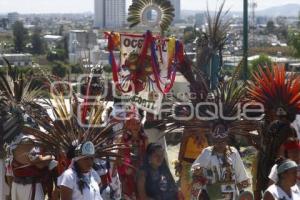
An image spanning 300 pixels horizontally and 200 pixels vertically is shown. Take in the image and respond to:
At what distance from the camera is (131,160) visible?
633cm

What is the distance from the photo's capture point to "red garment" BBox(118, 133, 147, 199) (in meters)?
6.21

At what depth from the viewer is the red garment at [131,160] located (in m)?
6.21

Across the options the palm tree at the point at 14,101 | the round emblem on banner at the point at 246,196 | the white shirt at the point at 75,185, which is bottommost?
the round emblem on banner at the point at 246,196

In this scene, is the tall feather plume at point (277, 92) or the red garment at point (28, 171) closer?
the red garment at point (28, 171)

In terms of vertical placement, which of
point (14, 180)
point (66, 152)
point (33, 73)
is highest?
point (33, 73)

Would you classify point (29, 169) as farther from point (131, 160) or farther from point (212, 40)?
point (212, 40)

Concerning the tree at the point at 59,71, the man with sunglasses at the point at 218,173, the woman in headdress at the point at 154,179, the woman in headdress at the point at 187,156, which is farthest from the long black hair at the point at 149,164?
the tree at the point at 59,71

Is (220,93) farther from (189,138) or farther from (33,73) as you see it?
(33,73)

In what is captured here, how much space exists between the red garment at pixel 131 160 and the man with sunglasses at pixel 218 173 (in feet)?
2.21

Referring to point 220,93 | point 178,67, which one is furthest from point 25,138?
A: point 178,67

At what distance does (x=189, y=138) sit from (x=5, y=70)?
2.23 metres

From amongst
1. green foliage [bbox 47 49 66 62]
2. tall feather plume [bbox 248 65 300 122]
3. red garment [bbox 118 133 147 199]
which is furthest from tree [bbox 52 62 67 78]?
green foliage [bbox 47 49 66 62]

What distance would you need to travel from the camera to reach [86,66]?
7910 millimetres

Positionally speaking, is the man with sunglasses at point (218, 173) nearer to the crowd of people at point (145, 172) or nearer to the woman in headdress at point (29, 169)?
the crowd of people at point (145, 172)
